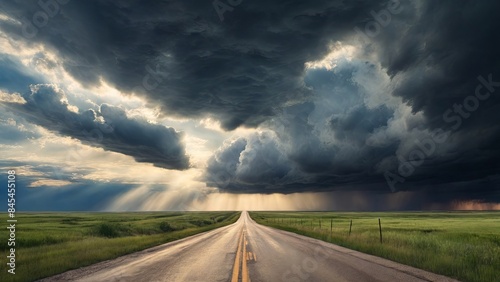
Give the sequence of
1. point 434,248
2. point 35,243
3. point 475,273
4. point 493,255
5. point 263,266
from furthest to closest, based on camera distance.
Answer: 1. point 35,243
2. point 434,248
3. point 493,255
4. point 263,266
5. point 475,273

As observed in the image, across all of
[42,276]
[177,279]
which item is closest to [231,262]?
[177,279]

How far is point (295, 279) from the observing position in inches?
378

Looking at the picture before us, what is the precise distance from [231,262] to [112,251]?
Result: 24.5ft

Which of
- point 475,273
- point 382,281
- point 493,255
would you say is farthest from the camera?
point 493,255

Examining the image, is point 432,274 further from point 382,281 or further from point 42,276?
point 42,276

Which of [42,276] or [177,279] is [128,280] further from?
[42,276]

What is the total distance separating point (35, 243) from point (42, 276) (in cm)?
1809

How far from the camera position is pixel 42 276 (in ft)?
33.8

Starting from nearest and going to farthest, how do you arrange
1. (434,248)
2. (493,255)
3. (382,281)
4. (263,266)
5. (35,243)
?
(382,281) < (263,266) < (493,255) < (434,248) < (35,243)

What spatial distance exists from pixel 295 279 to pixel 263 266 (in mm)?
2596

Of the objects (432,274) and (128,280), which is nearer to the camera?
(128,280)

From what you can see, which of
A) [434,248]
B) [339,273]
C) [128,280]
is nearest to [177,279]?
[128,280]

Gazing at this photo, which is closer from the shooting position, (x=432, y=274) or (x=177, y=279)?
(x=177, y=279)

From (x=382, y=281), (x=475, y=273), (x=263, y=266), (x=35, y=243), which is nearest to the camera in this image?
(x=382, y=281)
